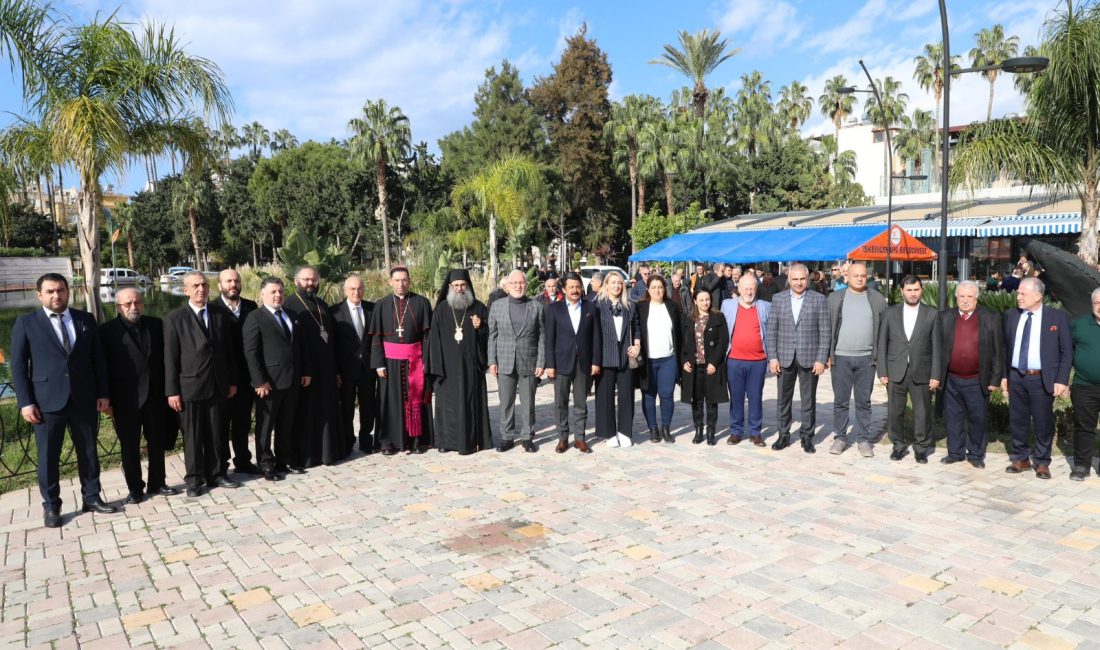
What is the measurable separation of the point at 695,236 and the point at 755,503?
22532 mm

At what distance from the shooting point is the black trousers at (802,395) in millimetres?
7082

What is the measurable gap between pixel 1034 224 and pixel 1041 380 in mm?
17097

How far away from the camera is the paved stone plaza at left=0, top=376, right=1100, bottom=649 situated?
3.70 m

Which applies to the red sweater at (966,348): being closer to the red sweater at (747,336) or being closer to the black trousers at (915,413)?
the black trousers at (915,413)

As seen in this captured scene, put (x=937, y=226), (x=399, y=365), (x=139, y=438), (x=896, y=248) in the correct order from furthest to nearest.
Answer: (x=937, y=226), (x=896, y=248), (x=399, y=365), (x=139, y=438)

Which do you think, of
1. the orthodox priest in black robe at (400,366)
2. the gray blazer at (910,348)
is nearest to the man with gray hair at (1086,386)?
the gray blazer at (910,348)

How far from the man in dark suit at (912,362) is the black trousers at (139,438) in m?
6.03

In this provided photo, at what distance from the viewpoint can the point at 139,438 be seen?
5.84m

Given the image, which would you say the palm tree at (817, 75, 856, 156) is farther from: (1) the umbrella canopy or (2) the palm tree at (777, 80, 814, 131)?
(1) the umbrella canopy

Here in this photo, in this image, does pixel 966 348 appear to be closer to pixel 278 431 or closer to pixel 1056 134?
pixel 278 431

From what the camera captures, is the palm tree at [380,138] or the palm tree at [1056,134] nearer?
the palm tree at [1056,134]

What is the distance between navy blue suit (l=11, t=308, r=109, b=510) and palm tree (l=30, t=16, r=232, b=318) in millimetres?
3414

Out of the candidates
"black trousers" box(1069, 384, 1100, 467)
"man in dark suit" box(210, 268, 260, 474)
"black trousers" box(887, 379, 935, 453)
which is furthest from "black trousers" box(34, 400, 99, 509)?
"black trousers" box(1069, 384, 1100, 467)

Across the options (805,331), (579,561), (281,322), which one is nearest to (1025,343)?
(805,331)
